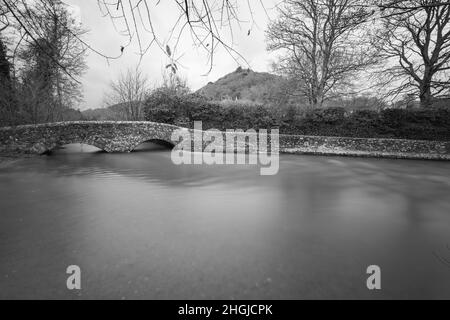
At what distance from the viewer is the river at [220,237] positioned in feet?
8.58

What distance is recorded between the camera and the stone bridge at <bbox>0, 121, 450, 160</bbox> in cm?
1088

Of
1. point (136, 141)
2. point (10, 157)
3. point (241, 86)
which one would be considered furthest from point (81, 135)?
point (241, 86)

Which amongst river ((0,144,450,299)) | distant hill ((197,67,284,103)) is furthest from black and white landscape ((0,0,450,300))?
distant hill ((197,67,284,103))

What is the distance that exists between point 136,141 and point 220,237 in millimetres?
10623

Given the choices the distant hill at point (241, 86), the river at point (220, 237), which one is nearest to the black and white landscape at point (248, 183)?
the river at point (220, 237)

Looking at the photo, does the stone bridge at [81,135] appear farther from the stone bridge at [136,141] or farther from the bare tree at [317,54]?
the bare tree at [317,54]

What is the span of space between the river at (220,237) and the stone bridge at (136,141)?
163 inches

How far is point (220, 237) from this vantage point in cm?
379

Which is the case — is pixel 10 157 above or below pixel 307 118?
below

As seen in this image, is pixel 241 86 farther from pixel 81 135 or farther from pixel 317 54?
pixel 81 135

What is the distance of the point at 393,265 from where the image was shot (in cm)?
308

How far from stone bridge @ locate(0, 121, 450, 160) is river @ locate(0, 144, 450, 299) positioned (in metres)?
4.14
